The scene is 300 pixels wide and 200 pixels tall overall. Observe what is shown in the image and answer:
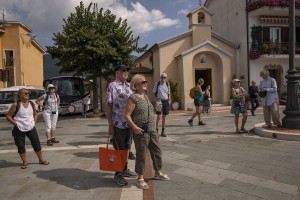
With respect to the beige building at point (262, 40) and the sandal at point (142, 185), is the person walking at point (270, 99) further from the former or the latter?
the beige building at point (262, 40)

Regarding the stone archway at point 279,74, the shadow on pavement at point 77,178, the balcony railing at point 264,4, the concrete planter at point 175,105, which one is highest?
the balcony railing at point 264,4

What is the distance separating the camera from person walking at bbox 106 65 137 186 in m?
3.52

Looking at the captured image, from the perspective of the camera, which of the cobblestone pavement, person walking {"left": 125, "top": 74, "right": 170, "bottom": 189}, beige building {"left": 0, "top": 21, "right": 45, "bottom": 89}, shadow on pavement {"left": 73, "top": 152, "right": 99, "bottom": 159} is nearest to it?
the cobblestone pavement

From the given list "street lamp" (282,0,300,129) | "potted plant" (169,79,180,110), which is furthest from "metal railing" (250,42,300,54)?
"street lamp" (282,0,300,129)

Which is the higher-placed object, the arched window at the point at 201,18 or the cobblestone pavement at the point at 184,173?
the arched window at the point at 201,18

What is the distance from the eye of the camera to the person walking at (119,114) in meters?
3.52

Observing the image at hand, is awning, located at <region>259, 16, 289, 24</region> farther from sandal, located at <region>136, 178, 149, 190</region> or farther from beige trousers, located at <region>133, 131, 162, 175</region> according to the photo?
sandal, located at <region>136, 178, 149, 190</region>

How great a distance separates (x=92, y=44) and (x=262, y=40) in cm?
1321

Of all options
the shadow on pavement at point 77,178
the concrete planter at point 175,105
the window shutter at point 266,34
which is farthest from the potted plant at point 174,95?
the shadow on pavement at point 77,178

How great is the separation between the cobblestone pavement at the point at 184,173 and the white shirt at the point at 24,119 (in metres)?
0.77

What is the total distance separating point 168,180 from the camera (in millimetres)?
3562

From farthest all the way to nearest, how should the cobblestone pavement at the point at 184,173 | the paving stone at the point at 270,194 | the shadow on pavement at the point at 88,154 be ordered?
the shadow on pavement at the point at 88,154 < the cobblestone pavement at the point at 184,173 < the paving stone at the point at 270,194

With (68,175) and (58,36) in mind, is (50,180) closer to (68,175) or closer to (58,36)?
(68,175)

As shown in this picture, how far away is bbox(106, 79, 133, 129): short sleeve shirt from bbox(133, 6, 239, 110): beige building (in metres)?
12.8
